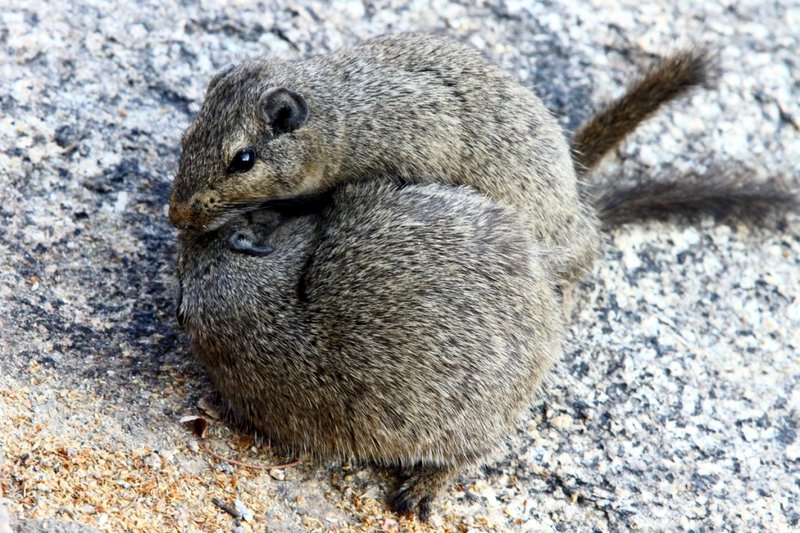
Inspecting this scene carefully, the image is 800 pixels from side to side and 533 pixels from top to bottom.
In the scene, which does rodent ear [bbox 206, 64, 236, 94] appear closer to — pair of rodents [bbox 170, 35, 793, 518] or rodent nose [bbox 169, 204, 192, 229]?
pair of rodents [bbox 170, 35, 793, 518]

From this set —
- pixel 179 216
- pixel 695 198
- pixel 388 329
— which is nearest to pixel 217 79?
pixel 179 216

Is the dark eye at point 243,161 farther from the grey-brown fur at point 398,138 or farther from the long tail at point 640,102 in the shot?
the long tail at point 640,102

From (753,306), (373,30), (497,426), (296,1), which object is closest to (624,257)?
A: (753,306)

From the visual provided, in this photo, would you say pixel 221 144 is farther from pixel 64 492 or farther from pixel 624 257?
pixel 624 257

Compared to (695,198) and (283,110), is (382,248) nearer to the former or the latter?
(283,110)

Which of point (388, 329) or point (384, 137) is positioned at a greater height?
point (384, 137)

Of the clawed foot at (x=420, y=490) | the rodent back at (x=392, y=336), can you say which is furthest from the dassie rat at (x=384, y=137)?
the clawed foot at (x=420, y=490)
